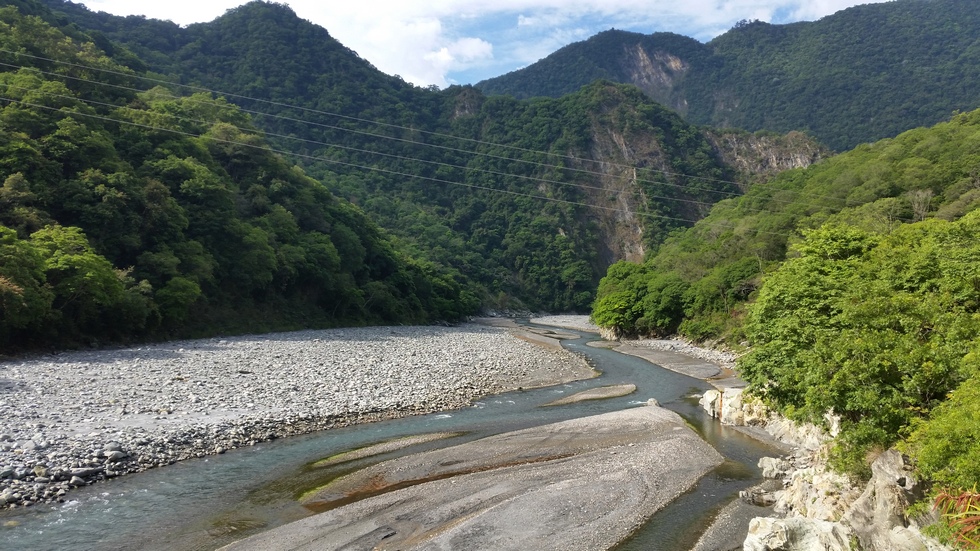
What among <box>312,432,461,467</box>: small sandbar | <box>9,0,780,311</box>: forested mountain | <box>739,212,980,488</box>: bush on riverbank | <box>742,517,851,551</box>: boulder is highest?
<box>9,0,780,311</box>: forested mountain

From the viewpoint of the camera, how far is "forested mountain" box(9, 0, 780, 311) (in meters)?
122

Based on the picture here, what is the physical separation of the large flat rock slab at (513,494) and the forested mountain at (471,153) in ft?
283

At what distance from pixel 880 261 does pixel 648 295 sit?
43727 mm

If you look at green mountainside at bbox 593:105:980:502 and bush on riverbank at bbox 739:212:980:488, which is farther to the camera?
green mountainside at bbox 593:105:980:502

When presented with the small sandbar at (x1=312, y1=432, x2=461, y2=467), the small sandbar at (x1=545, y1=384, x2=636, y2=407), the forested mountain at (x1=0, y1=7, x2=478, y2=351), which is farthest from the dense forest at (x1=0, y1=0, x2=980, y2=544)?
the small sandbar at (x1=312, y1=432, x2=461, y2=467)

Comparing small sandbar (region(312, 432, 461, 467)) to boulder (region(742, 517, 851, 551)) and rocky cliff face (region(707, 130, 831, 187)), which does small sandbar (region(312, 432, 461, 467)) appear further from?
rocky cliff face (region(707, 130, 831, 187))

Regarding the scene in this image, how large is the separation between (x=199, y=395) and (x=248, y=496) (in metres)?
10.2

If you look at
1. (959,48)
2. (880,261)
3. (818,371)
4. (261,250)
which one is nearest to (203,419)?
(818,371)

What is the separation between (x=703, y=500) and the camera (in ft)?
56.9

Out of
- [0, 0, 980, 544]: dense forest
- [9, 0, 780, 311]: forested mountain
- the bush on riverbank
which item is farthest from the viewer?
[9, 0, 780, 311]: forested mountain

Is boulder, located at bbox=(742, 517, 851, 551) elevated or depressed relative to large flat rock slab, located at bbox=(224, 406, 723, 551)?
elevated

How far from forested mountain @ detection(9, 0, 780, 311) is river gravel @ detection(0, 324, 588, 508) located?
69.3 m

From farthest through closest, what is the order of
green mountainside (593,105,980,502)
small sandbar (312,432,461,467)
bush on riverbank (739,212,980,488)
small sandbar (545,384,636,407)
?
small sandbar (545,384,636,407) → small sandbar (312,432,461,467) → green mountainside (593,105,980,502) → bush on riverbank (739,212,980,488)

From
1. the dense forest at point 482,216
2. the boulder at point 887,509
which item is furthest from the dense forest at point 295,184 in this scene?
the boulder at point 887,509
